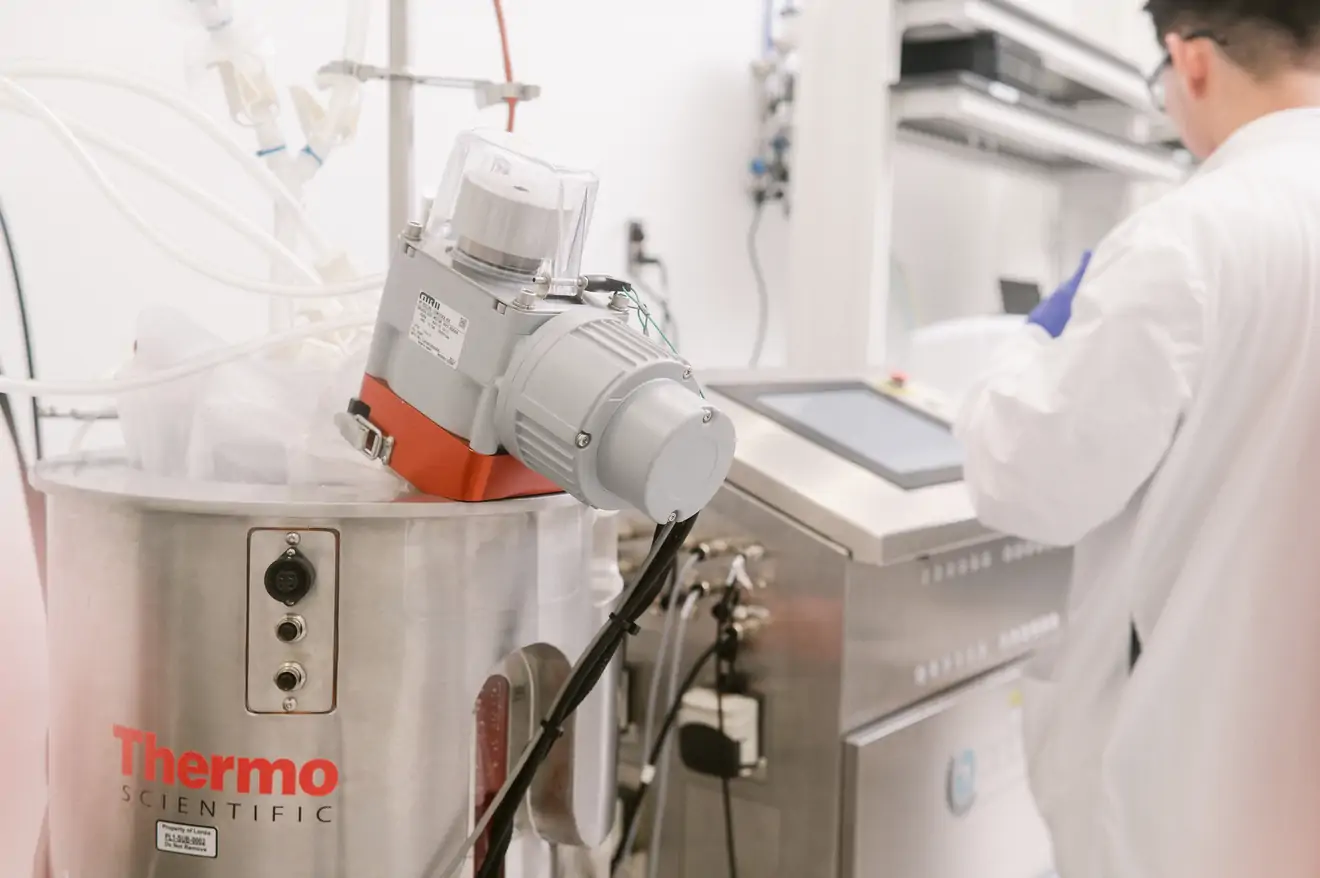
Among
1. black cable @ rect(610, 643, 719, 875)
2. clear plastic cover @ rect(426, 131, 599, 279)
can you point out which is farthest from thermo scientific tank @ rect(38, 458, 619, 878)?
black cable @ rect(610, 643, 719, 875)

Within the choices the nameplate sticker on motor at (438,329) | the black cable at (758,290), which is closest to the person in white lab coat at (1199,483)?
the nameplate sticker on motor at (438,329)

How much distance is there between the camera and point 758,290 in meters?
2.03

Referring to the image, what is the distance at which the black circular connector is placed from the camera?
22.8 inches

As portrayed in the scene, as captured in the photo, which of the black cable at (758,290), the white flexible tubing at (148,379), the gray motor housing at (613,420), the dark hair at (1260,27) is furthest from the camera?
the black cable at (758,290)

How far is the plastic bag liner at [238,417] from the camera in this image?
657 millimetres

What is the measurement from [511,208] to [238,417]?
22 cm

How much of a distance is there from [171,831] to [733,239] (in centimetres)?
153

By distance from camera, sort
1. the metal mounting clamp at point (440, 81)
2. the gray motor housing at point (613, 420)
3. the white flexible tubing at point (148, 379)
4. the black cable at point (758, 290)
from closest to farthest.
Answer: the gray motor housing at point (613, 420) < the white flexible tubing at point (148, 379) < the metal mounting clamp at point (440, 81) < the black cable at point (758, 290)

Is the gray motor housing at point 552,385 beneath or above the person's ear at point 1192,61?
beneath

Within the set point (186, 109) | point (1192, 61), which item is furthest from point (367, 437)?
point (1192, 61)

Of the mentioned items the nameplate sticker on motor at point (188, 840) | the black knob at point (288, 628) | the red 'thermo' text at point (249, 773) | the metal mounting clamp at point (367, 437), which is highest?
the metal mounting clamp at point (367, 437)

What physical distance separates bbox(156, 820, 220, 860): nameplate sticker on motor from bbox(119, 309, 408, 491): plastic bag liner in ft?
0.67

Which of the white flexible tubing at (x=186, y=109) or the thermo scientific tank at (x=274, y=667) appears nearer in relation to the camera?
the thermo scientific tank at (x=274, y=667)

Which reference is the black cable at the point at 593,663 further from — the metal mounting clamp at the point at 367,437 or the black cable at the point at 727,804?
the black cable at the point at 727,804
